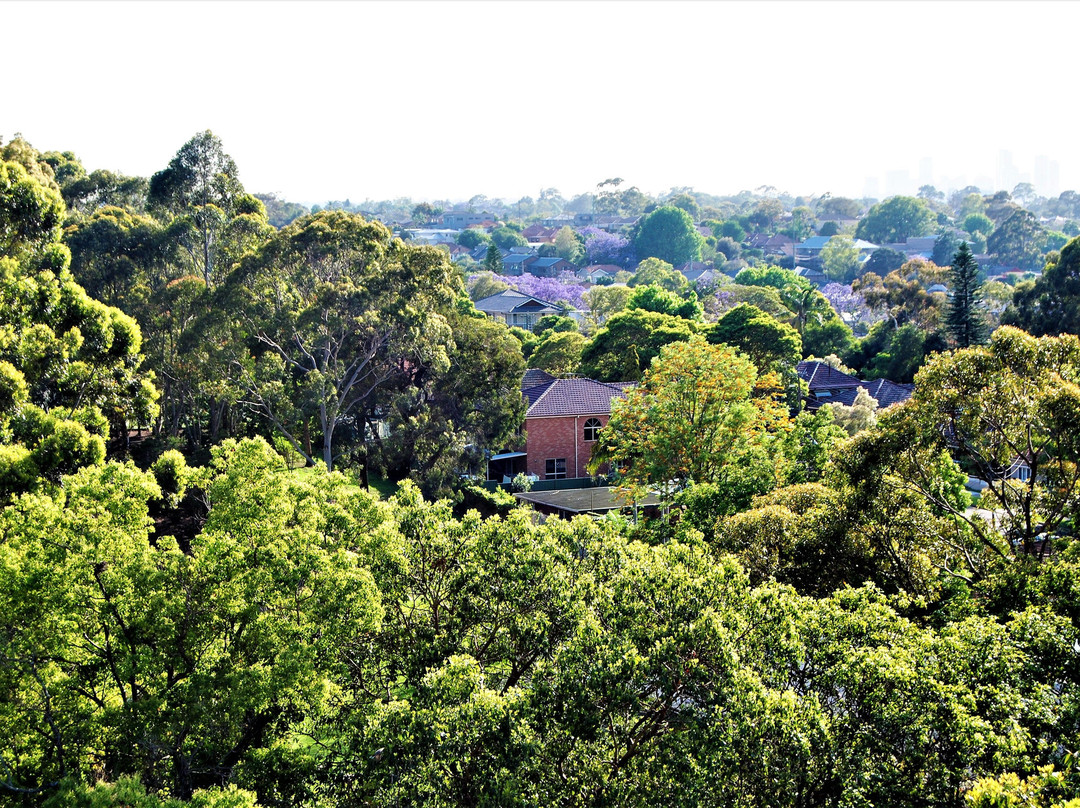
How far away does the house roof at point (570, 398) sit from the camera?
3234cm

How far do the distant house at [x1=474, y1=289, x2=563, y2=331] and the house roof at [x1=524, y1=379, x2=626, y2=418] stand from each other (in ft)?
114

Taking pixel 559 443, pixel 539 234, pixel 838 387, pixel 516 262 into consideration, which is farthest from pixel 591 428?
pixel 539 234

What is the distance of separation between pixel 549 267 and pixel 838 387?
251 ft

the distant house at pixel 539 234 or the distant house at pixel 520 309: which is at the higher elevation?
the distant house at pixel 539 234

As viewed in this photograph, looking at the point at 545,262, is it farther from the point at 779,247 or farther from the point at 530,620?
the point at 530,620

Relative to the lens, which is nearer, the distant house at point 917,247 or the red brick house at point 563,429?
the red brick house at point 563,429

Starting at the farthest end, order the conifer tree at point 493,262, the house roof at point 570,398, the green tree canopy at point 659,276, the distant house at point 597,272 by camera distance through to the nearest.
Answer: the distant house at point 597,272
the conifer tree at point 493,262
the green tree canopy at point 659,276
the house roof at point 570,398

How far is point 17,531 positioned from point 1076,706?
12.7 meters

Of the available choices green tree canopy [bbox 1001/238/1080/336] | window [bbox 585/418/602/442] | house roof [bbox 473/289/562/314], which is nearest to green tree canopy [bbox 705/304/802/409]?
window [bbox 585/418/602/442]

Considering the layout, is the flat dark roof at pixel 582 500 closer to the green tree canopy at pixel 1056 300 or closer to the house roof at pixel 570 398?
the house roof at pixel 570 398

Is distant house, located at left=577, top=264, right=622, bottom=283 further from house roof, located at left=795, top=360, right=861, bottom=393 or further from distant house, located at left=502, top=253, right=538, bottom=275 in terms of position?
house roof, located at left=795, top=360, right=861, bottom=393

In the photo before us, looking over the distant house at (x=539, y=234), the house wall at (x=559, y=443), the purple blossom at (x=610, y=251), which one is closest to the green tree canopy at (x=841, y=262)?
the purple blossom at (x=610, y=251)

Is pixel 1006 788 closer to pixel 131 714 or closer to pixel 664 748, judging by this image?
pixel 664 748

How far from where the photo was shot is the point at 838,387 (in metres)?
41.0
